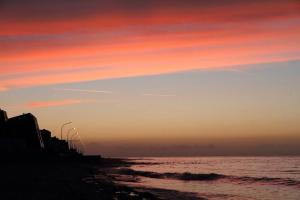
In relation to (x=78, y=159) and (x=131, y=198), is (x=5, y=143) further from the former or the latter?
(x=78, y=159)

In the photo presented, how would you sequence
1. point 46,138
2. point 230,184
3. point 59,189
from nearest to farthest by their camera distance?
point 59,189 < point 230,184 < point 46,138

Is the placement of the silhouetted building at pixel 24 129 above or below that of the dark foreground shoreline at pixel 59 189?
above

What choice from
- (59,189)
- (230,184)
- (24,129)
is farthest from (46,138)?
(59,189)

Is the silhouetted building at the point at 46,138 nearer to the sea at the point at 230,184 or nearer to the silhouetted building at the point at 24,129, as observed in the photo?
the silhouetted building at the point at 24,129

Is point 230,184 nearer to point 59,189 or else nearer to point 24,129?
point 59,189

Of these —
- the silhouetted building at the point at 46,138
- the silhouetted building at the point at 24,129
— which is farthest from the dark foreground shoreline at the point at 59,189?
the silhouetted building at the point at 46,138

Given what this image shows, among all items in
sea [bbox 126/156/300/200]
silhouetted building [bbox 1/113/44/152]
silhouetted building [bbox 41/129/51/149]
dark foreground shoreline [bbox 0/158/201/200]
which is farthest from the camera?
silhouetted building [bbox 41/129/51/149]

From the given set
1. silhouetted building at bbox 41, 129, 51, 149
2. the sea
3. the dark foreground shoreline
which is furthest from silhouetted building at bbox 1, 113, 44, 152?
the dark foreground shoreline

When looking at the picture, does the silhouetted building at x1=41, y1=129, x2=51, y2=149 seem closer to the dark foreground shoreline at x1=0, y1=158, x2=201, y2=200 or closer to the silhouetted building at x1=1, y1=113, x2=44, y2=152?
the silhouetted building at x1=1, y1=113, x2=44, y2=152

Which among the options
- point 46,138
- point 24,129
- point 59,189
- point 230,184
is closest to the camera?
point 59,189

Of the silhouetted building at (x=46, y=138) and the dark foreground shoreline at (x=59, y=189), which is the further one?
the silhouetted building at (x=46, y=138)

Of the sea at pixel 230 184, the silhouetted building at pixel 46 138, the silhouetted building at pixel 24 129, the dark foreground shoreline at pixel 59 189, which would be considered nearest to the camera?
the dark foreground shoreline at pixel 59 189

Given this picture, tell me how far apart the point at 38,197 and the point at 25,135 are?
73267mm

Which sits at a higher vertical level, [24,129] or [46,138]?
[46,138]
